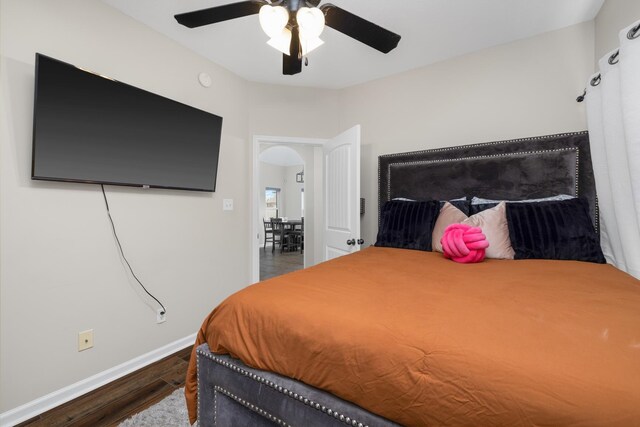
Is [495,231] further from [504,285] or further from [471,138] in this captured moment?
[471,138]

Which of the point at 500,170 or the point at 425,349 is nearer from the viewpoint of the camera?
the point at 425,349

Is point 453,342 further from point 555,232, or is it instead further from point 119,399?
point 119,399

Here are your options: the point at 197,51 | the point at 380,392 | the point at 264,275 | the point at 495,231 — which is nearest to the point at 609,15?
the point at 495,231

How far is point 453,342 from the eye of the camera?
752mm

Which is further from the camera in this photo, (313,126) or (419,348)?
(313,126)

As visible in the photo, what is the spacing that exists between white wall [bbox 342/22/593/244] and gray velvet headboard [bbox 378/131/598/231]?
160mm

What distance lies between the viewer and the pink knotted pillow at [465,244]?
1.77m

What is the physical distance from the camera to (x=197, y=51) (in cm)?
261

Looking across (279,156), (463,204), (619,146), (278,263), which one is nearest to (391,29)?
(463,204)

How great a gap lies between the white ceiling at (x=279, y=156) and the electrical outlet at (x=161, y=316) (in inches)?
209

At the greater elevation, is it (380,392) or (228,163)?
(228,163)

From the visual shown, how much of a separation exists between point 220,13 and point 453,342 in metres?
1.83

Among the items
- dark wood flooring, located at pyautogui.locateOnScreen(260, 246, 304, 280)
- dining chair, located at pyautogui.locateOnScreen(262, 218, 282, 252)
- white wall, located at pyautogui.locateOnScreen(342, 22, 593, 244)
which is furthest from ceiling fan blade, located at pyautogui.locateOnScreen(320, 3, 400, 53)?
dining chair, located at pyautogui.locateOnScreen(262, 218, 282, 252)

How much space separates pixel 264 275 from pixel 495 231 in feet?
12.8
